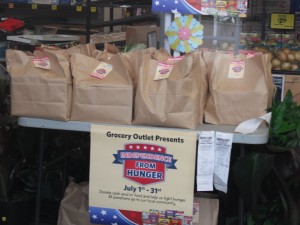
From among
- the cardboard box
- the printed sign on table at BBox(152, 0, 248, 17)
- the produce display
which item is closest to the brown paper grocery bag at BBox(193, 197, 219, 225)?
the printed sign on table at BBox(152, 0, 248, 17)

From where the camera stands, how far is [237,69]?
246cm

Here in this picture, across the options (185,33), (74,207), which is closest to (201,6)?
(185,33)

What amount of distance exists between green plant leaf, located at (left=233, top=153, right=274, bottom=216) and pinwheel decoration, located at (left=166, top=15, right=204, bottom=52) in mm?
984

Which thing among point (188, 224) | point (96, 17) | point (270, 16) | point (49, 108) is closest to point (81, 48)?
point (49, 108)

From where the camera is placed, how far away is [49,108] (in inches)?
96.1

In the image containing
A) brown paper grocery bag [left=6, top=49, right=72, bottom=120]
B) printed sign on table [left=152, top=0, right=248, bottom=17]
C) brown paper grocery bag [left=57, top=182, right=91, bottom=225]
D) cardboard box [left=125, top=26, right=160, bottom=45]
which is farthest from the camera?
cardboard box [left=125, top=26, right=160, bottom=45]

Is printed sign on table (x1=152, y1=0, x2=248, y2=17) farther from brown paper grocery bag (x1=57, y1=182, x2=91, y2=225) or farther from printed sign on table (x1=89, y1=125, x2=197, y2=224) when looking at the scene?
brown paper grocery bag (x1=57, y1=182, x2=91, y2=225)

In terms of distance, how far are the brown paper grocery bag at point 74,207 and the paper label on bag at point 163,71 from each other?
2.79ft

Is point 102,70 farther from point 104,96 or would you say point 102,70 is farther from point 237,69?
point 237,69

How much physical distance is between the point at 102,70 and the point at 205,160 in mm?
671

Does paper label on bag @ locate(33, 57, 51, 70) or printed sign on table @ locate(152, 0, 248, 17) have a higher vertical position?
printed sign on table @ locate(152, 0, 248, 17)

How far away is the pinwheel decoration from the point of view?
120 inches

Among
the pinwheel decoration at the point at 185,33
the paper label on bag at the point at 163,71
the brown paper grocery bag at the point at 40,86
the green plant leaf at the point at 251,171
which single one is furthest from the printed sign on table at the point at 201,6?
the green plant leaf at the point at 251,171

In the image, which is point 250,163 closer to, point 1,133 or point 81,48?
point 81,48
